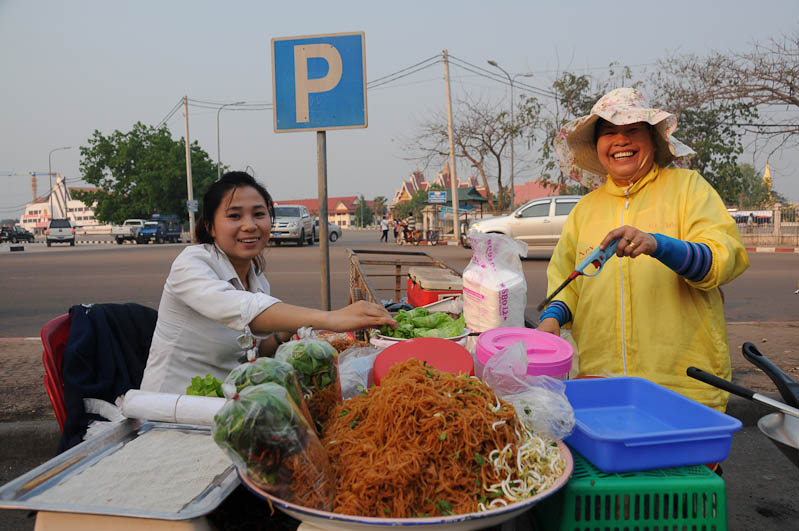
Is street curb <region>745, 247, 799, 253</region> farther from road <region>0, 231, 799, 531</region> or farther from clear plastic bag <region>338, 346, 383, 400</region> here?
clear plastic bag <region>338, 346, 383, 400</region>

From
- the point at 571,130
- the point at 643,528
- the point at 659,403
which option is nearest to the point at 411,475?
the point at 643,528

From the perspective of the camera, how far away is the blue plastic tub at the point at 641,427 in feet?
4.31

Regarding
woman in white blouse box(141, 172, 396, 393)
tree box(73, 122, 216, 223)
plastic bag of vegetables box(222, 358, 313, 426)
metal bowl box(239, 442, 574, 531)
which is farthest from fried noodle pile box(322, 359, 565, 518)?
tree box(73, 122, 216, 223)

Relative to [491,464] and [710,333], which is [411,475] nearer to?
[491,464]

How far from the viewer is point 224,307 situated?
1974 millimetres

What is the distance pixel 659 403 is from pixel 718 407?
64 cm

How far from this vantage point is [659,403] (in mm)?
1622

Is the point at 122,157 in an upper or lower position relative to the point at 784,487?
upper

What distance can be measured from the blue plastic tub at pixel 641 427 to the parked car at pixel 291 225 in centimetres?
2340

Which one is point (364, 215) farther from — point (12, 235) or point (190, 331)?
point (190, 331)

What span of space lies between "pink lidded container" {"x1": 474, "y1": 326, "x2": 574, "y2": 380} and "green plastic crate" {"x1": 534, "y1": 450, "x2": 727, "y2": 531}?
0.39 m

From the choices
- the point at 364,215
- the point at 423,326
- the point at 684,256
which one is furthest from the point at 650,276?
the point at 364,215

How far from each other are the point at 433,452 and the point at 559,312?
134 cm

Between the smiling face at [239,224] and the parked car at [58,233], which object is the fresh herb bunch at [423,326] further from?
the parked car at [58,233]
